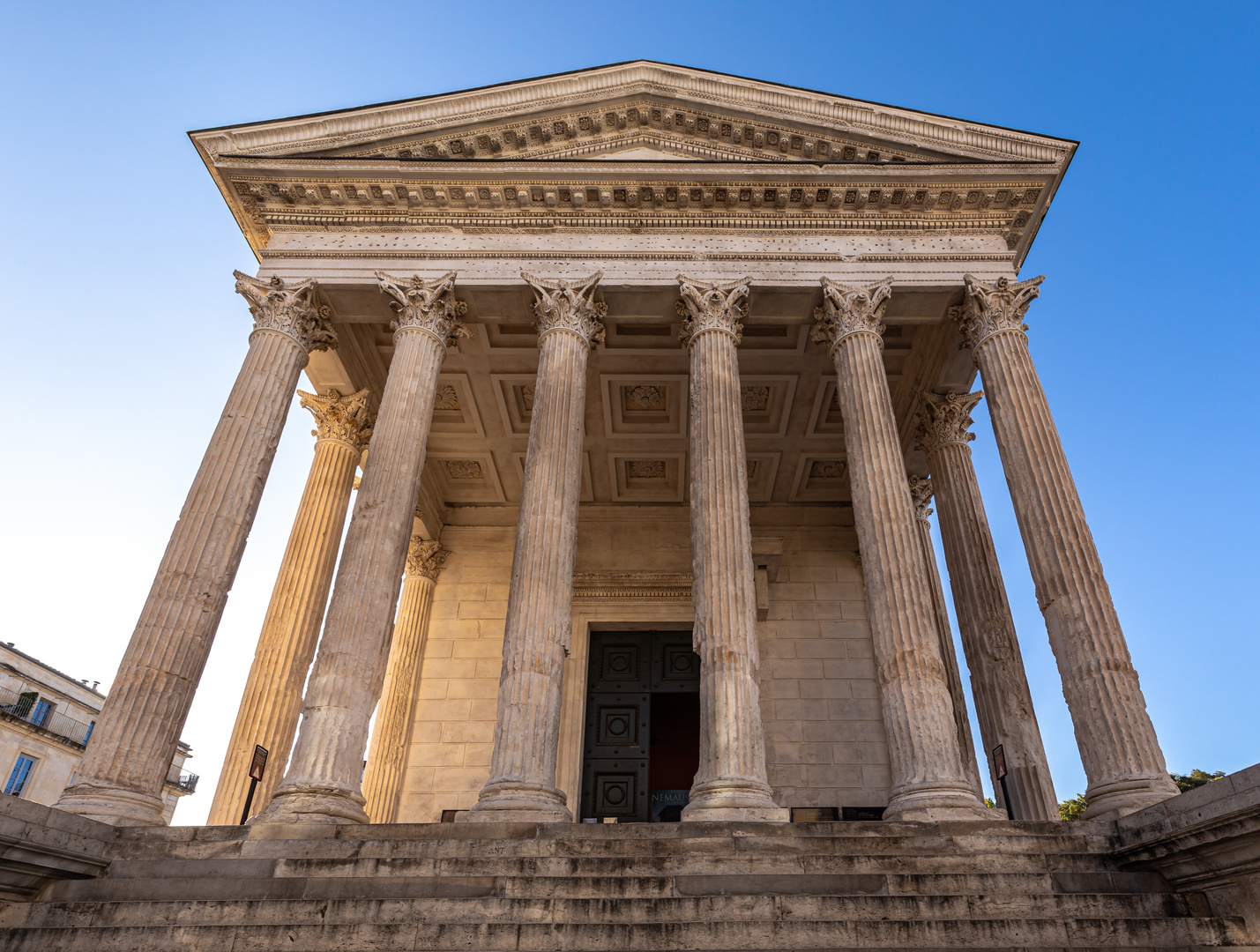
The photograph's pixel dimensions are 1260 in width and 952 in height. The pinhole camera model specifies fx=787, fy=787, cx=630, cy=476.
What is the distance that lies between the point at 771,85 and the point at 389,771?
55.2 feet

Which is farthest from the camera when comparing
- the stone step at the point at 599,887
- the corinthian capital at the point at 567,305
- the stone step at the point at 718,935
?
the corinthian capital at the point at 567,305

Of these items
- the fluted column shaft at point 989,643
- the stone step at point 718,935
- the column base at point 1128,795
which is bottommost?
the stone step at point 718,935

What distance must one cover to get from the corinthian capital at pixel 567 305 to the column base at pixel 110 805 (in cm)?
935

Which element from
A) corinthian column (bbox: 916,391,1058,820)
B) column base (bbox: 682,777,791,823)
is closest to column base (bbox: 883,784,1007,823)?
column base (bbox: 682,777,791,823)

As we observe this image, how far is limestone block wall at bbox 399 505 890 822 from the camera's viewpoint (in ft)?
58.9

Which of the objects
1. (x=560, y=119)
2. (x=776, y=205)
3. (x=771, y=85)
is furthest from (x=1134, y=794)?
(x=560, y=119)

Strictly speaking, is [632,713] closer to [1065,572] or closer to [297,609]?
[297,609]

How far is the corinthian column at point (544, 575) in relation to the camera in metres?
10.2

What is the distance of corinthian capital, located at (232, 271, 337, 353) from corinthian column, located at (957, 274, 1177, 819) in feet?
40.4

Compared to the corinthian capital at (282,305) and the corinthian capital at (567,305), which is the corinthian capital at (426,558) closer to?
the corinthian capital at (282,305)

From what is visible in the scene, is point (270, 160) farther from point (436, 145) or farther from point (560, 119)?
point (560, 119)

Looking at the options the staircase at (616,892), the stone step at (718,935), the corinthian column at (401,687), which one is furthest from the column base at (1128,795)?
the corinthian column at (401,687)

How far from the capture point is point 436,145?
1591cm

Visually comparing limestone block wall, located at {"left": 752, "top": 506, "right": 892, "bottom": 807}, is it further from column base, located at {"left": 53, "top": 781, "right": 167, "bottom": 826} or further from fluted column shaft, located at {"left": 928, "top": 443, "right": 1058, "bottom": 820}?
column base, located at {"left": 53, "top": 781, "right": 167, "bottom": 826}
